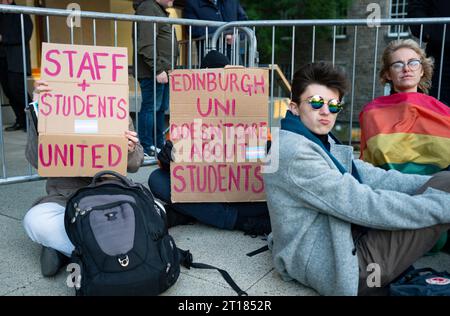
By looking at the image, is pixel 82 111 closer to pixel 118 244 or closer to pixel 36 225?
pixel 36 225

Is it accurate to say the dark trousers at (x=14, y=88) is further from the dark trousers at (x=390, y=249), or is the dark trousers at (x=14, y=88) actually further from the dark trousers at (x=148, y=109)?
the dark trousers at (x=390, y=249)

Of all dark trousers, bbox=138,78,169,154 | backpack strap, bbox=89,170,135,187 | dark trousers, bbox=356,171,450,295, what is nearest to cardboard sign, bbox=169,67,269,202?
backpack strap, bbox=89,170,135,187

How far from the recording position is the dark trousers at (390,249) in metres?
2.20

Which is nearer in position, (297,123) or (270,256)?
(297,123)

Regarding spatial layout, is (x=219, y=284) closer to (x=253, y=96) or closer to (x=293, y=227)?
(x=293, y=227)

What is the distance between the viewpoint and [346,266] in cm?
211

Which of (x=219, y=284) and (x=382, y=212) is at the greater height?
(x=382, y=212)

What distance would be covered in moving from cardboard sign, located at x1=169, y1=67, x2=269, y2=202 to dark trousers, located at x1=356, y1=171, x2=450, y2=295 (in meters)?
1.06

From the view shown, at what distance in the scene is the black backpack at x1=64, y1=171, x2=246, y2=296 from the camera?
2.09m

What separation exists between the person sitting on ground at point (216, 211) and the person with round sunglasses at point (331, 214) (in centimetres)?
74

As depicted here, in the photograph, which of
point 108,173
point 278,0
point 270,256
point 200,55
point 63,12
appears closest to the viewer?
point 108,173

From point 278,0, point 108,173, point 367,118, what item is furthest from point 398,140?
point 278,0
